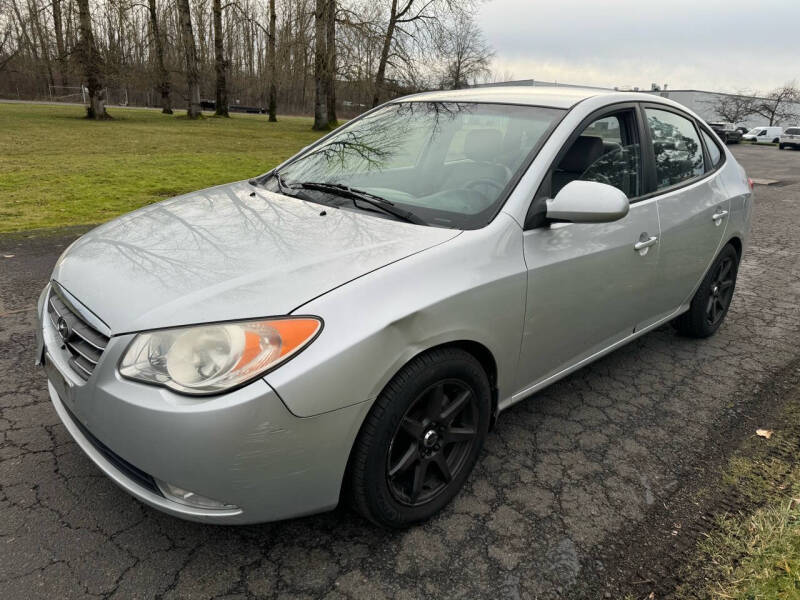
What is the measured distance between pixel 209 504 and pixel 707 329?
3.74 meters

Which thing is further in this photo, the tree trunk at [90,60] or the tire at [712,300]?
the tree trunk at [90,60]

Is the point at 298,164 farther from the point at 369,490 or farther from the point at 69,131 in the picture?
the point at 69,131

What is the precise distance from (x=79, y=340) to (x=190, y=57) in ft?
110

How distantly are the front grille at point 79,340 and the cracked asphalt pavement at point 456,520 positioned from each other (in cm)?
65

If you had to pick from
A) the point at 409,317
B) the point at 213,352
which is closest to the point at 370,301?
the point at 409,317

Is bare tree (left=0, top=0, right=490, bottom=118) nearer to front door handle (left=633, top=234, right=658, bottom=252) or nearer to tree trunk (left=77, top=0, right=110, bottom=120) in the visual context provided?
tree trunk (left=77, top=0, right=110, bottom=120)

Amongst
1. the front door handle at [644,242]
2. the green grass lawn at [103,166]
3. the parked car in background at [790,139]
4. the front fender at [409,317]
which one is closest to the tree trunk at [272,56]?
the green grass lawn at [103,166]

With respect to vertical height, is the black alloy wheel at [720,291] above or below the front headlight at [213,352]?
below

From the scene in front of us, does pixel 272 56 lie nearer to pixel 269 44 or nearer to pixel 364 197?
pixel 269 44

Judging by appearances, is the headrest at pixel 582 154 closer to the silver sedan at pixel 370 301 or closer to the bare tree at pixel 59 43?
the silver sedan at pixel 370 301

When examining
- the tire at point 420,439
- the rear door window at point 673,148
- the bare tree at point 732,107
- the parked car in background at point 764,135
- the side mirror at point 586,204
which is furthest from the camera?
the bare tree at point 732,107

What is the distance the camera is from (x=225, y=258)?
2133 mm

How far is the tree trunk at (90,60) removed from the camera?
25656mm

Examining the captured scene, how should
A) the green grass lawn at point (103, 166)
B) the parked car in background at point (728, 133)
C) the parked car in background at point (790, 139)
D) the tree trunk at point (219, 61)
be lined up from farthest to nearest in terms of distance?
the parked car in background at point (728, 133)
the parked car in background at point (790, 139)
the tree trunk at point (219, 61)
the green grass lawn at point (103, 166)
